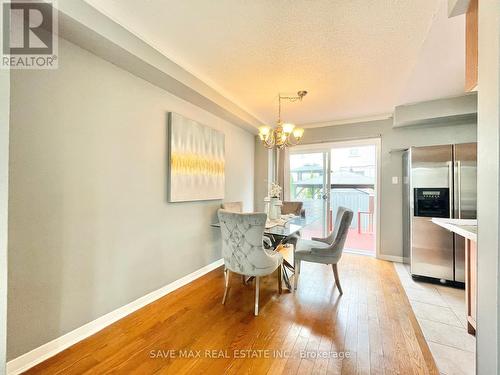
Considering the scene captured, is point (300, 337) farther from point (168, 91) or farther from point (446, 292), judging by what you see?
point (168, 91)

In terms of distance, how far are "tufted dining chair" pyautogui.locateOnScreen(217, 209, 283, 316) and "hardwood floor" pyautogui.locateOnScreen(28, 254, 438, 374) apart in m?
0.39

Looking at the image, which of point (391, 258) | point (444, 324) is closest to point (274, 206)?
point (444, 324)

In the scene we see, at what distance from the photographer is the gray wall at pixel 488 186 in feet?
2.70

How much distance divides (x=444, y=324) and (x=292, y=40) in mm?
2939

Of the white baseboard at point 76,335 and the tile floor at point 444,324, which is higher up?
the white baseboard at point 76,335

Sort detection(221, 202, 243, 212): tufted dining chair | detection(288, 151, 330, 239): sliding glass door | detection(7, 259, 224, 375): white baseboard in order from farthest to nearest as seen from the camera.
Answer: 1. detection(288, 151, 330, 239): sliding glass door
2. detection(221, 202, 243, 212): tufted dining chair
3. detection(7, 259, 224, 375): white baseboard

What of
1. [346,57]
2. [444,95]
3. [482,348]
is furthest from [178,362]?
[444,95]

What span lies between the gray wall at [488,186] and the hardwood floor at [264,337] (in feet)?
2.55

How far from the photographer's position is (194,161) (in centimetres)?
288

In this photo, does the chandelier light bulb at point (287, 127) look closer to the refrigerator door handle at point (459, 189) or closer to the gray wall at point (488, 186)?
the gray wall at point (488, 186)

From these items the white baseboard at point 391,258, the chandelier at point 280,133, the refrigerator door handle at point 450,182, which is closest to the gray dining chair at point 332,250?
the chandelier at point 280,133

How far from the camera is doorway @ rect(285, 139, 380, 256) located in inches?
167

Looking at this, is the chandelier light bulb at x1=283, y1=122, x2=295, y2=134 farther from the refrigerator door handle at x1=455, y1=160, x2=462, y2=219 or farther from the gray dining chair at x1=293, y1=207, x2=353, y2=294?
the refrigerator door handle at x1=455, y1=160, x2=462, y2=219

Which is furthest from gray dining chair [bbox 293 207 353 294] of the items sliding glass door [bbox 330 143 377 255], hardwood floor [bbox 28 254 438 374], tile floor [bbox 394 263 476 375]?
sliding glass door [bbox 330 143 377 255]
